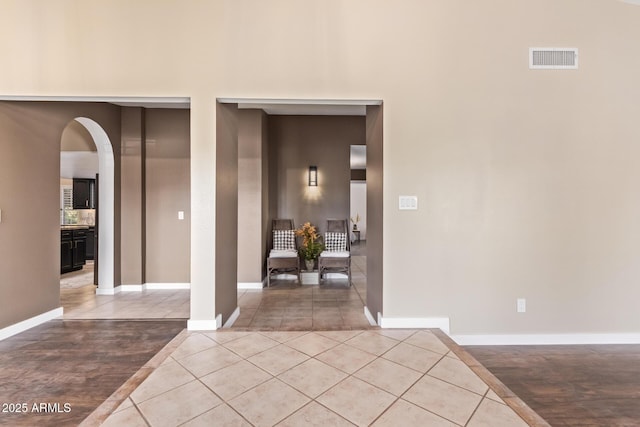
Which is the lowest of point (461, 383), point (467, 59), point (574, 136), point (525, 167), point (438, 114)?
point (461, 383)

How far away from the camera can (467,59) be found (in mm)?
2795

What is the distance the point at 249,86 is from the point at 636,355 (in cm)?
436

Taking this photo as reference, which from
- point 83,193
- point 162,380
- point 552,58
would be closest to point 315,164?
point 552,58

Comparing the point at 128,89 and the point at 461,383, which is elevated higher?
the point at 128,89

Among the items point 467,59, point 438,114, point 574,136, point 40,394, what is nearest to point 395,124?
point 438,114

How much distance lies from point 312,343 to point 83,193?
8.33 meters

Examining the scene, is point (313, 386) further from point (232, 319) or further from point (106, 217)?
point (106, 217)

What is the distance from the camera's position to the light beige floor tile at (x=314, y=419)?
5.06 feet

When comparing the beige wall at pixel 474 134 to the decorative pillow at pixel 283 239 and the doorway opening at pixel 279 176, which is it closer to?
the doorway opening at pixel 279 176

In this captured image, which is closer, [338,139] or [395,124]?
[395,124]

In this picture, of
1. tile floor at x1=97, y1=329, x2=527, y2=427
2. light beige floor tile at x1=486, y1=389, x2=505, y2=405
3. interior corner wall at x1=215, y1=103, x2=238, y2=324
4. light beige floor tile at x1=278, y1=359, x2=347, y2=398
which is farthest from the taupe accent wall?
light beige floor tile at x1=486, y1=389, x2=505, y2=405

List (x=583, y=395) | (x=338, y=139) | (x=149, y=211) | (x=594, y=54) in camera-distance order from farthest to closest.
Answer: (x=338, y=139) → (x=149, y=211) → (x=594, y=54) → (x=583, y=395)

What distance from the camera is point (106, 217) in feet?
14.7

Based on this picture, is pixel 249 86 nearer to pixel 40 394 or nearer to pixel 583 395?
pixel 40 394
